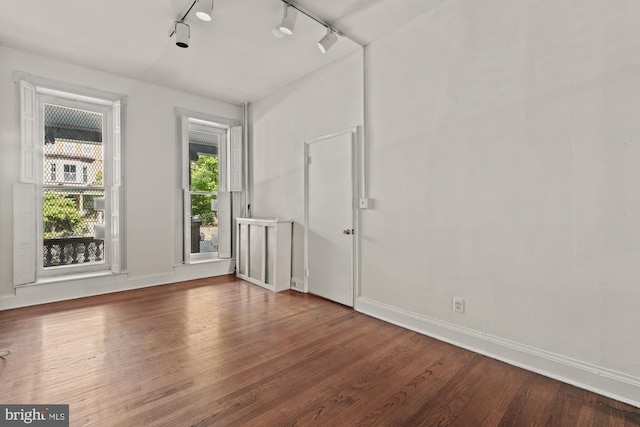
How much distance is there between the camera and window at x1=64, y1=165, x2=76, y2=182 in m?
4.01

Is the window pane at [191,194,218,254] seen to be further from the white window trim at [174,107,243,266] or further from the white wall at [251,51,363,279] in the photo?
the white wall at [251,51,363,279]

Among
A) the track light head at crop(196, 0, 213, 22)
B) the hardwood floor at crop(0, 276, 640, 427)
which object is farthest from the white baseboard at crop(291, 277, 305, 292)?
the track light head at crop(196, 0, 213, 22)

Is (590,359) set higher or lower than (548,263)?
lower

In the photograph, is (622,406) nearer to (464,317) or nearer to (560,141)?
(464,317)

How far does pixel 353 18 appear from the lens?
2941 mm

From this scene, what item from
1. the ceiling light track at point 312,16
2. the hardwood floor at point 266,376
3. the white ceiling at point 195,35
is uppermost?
the white ceiling at point 195,35

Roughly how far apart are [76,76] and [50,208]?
69.5 inches

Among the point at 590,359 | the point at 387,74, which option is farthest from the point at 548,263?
the point at 387,74

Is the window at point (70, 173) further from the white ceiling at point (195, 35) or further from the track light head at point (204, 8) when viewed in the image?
the track light head at point (204, 8)

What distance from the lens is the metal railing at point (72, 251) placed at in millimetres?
3926

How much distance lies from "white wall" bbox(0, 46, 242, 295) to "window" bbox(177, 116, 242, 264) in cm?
27

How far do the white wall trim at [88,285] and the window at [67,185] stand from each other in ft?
0.48

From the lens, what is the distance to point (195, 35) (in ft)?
10.6

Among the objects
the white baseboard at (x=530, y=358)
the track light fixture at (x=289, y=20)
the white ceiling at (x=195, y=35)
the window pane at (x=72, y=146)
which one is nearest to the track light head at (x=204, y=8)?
the white ceiling at (x=195, y=35)
